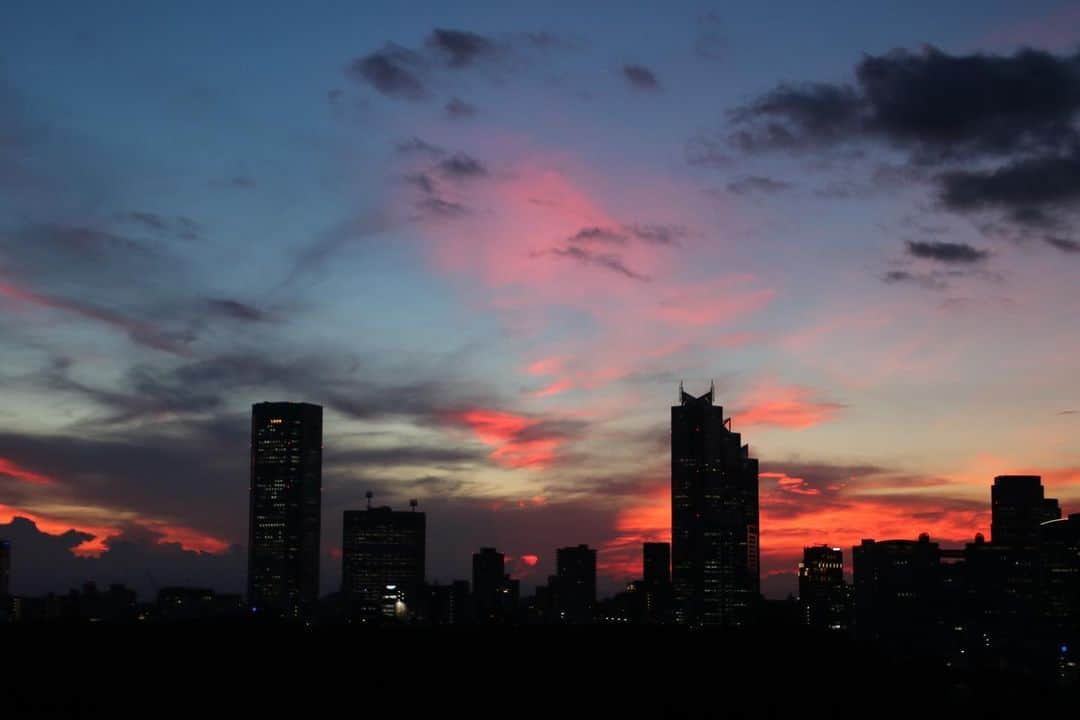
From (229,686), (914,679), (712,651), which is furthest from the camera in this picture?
(914,679)

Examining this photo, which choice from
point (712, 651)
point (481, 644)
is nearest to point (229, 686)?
point (481, 644)

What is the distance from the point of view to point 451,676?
117625 mm

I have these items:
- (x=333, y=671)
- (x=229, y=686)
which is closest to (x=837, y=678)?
(x=333, y=671)

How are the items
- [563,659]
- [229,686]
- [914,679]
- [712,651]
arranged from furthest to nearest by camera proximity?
[914,679]
[712,651]
[563,659]
[229,686]

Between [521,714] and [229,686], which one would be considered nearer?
[229,686]

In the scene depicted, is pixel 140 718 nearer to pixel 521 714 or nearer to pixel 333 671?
pixel 333 671

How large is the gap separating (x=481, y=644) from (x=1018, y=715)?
6298 centimetres

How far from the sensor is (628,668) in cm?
13388

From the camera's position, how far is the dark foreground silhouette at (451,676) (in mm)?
96938

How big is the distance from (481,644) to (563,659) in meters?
8.34

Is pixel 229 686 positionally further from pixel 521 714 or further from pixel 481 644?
pixel 481 644

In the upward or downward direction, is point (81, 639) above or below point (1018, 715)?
above

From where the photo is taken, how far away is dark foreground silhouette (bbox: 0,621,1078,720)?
96938 mm

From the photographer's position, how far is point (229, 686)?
100 metres
